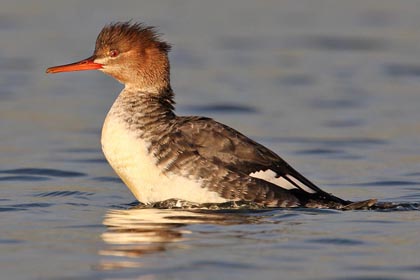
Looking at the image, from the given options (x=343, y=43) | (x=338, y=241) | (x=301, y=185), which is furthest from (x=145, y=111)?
(x=343, y=43)

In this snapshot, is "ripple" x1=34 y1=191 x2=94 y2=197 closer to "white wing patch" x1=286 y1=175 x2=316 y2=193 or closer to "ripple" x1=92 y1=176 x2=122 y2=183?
"ripple" x1=92 y1=176 x2=122 y2=183

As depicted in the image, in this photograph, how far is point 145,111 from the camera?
10461 mm

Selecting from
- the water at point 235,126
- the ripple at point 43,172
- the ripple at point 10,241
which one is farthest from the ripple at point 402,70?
the ripple at point 10,241

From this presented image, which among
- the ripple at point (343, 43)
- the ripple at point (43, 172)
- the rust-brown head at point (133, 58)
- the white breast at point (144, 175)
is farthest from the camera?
the ripple at point (343, 43)

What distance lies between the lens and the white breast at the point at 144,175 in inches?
393

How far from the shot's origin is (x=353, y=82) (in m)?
17.0

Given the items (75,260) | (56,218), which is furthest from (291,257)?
(56,218)

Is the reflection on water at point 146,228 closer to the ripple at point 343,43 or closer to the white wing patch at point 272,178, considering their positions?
the white wing patch at point 272,178

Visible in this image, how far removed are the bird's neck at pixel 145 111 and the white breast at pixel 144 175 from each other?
4.4 inches

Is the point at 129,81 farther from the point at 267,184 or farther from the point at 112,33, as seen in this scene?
the point at 267,184

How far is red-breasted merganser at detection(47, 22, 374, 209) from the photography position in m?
10.0

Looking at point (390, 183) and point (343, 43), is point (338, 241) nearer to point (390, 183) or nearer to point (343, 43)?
point (390, 183)

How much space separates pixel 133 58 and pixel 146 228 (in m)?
2.00

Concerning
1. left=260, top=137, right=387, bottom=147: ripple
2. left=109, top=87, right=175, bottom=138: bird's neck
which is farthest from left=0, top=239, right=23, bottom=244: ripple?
left=260, top=137, right=387, bottom=147: ripple
